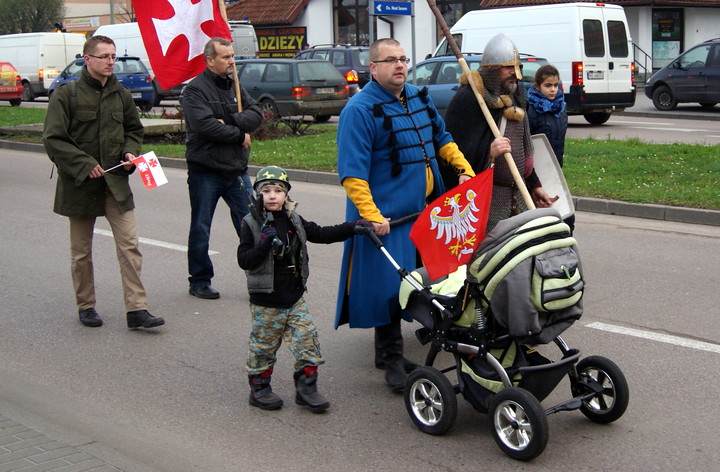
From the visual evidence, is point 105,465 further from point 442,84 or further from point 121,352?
point 442,84

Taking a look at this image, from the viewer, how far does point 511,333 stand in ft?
14.0

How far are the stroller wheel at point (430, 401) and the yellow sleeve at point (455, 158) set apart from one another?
3.89 ft

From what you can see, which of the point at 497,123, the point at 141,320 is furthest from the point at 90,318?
the point at 497,123

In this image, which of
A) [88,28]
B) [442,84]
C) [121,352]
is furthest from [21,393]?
[88,28]

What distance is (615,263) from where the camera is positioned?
8.32 metres

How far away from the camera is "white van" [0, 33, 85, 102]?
117 feet

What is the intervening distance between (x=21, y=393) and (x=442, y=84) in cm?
1442

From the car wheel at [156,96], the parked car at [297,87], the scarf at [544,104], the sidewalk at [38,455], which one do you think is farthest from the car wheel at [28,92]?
the sidewalk at [38,455]

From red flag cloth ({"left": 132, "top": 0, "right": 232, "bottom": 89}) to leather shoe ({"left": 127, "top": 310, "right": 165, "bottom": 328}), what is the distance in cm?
184

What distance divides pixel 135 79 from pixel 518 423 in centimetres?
2709

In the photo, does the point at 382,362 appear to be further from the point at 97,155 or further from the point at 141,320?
the point at 97,155

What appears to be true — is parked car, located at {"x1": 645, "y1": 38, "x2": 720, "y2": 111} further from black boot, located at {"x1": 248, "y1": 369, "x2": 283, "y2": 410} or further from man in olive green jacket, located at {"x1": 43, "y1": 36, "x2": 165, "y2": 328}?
black boot, located at {"x1": 248, "y1": 369, "x2": 283, "y2": 410}

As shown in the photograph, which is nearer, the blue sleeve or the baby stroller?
the baby stroller

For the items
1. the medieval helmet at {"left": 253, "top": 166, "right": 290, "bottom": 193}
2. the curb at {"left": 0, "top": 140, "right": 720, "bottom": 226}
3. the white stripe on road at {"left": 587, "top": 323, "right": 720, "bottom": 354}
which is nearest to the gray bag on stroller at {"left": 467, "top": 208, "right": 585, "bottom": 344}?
the medieval helmet at {"left": 253, "top": 166, "right": 290, "bottom": 193}
